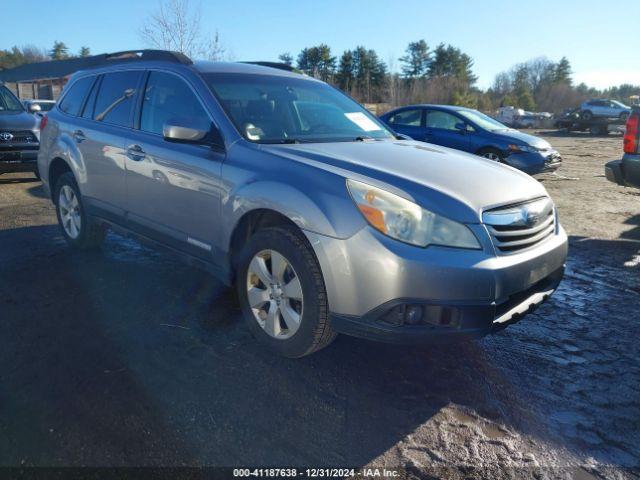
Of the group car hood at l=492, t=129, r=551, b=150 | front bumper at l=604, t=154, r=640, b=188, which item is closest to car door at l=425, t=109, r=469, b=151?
car hood at l=492, t=129, r=551, b=150

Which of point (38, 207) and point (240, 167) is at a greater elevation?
point (240, 167)

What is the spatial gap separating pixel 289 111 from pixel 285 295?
1587 millimetres

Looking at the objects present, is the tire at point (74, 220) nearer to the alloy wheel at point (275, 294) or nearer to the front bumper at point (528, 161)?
the alloy wheel at point (275, 294)

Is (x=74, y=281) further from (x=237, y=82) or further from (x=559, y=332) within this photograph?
(x=559, y=332)

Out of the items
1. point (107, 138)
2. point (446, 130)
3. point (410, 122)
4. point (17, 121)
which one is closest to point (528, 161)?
point (446, 130)

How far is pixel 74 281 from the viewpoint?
14.3 feet

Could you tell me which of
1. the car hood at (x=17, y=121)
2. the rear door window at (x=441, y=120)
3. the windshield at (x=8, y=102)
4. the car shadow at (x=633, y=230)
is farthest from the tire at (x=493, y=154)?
the windshield at (x=8, y=102)

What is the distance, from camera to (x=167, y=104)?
3943 millimetres

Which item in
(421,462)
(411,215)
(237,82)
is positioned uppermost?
(237,82)

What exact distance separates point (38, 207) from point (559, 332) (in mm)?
7056

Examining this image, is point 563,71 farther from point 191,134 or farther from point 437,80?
point 191,134

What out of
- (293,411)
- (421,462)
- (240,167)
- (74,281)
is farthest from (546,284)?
(74,281)

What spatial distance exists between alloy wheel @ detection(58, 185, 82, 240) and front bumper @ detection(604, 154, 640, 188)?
6013 millimetres

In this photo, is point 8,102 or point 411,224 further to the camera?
point 8,102
